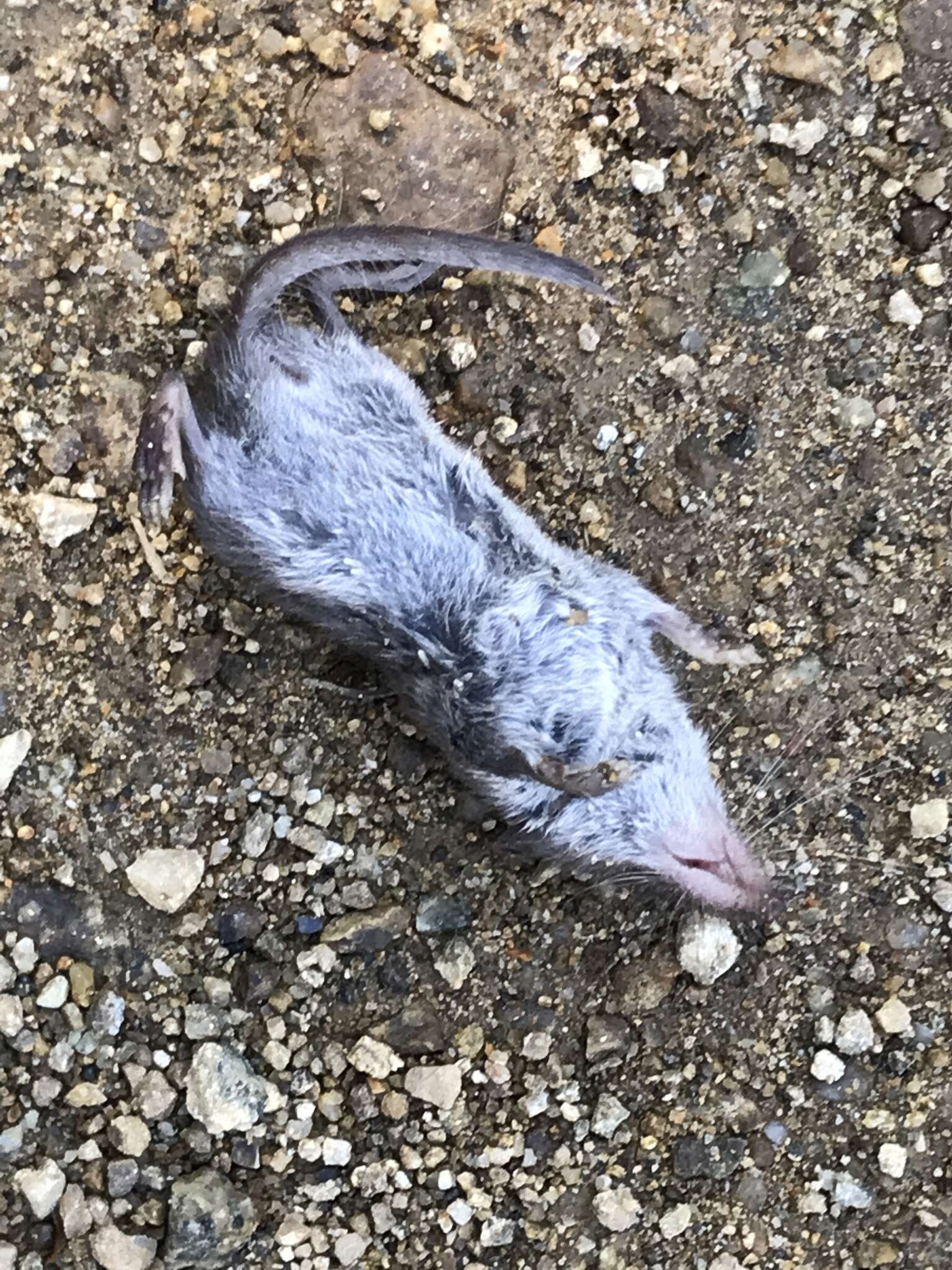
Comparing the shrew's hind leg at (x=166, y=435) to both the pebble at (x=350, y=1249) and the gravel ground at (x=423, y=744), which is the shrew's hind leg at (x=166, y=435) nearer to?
the gravel ground at (x=423, y=744)

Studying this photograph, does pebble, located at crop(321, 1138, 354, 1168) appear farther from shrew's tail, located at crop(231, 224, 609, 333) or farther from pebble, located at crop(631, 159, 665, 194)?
pebble, located at crop(631, 159, 665, 194)

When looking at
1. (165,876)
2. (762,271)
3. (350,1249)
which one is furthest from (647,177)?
(350,1249)

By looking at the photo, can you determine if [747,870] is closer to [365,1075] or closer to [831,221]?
[365,1075]

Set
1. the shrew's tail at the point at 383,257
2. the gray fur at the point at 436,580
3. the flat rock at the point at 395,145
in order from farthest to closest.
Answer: the flat rock at the point at 395,145 → the gray fur at the point at 436,580 → the shrew's tail at the point at 383,257

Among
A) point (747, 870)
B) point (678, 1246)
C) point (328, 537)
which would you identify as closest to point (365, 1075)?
point (678, 1246)

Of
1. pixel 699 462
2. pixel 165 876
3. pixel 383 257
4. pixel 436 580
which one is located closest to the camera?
pixel 383 257

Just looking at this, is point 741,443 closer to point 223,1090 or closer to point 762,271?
point 762,271

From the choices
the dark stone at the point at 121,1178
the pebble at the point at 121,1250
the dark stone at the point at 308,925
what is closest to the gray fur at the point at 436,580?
the dark stone at the point at 308,925

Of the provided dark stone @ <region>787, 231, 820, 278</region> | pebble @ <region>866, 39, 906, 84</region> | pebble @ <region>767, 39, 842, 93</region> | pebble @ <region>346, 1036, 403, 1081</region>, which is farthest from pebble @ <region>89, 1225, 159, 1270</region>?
pebble @ <region>866, 39, 906, 84</region>
